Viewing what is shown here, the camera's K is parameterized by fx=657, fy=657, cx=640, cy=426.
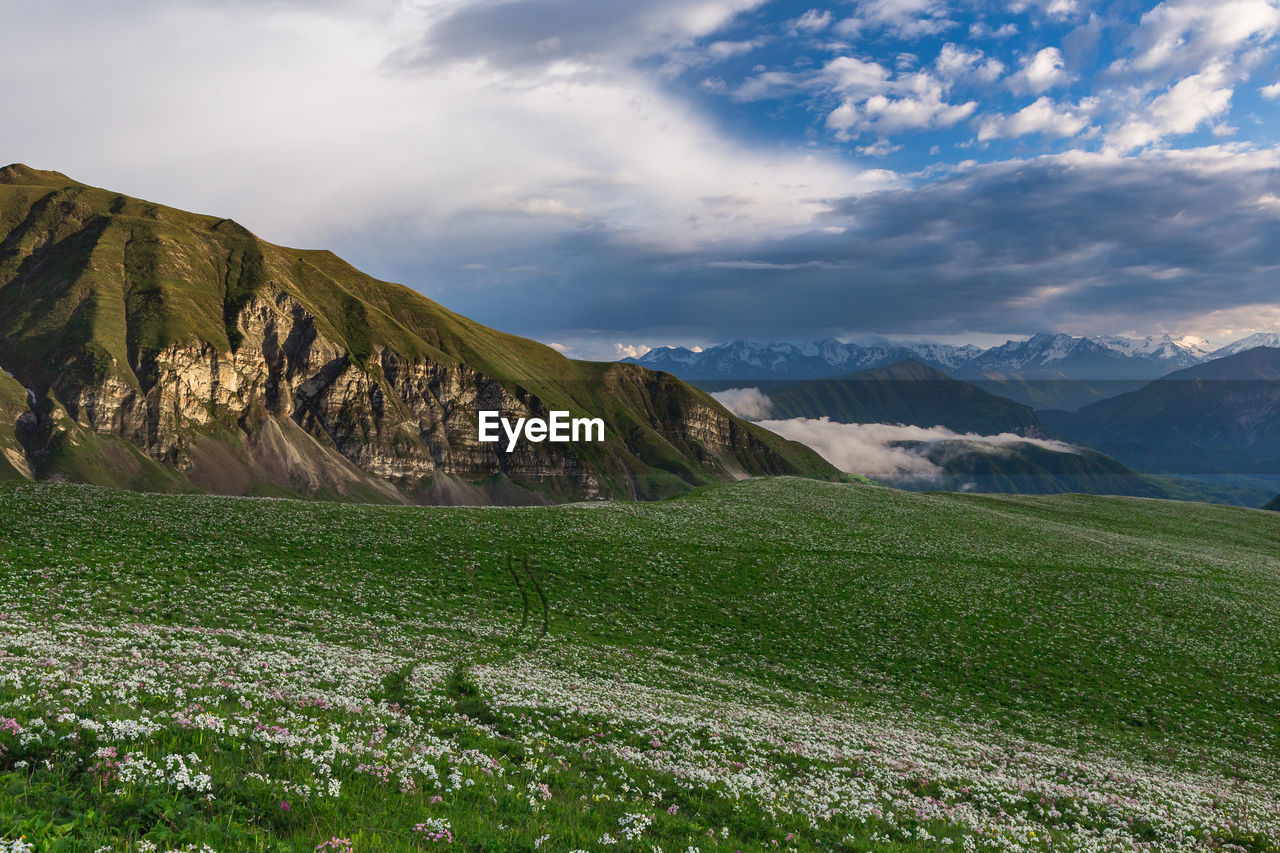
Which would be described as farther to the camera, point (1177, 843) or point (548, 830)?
point (1177, 843)

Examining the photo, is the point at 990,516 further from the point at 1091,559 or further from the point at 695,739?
the point at 695,739

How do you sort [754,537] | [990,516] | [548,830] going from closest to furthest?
[548,830]
[754,537]
[990,516]

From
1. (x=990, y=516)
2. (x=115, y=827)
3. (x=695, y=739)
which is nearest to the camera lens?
(x=115, y=827)

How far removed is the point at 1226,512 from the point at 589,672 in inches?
5523

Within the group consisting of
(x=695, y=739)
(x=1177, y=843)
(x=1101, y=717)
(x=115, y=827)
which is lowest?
(x=1101, y=717)

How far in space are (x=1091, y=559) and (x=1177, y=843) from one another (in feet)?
195

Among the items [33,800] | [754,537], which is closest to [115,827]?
[33,800]

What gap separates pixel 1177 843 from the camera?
20062 millimetres

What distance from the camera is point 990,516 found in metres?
88.4

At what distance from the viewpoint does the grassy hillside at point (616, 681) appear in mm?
13055

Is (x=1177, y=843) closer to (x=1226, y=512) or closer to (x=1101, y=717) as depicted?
(x=1101, y=717)

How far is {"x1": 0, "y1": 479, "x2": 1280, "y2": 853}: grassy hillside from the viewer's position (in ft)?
42.8

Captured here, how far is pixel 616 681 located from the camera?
107 feet

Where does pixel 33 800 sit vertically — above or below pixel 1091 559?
above
